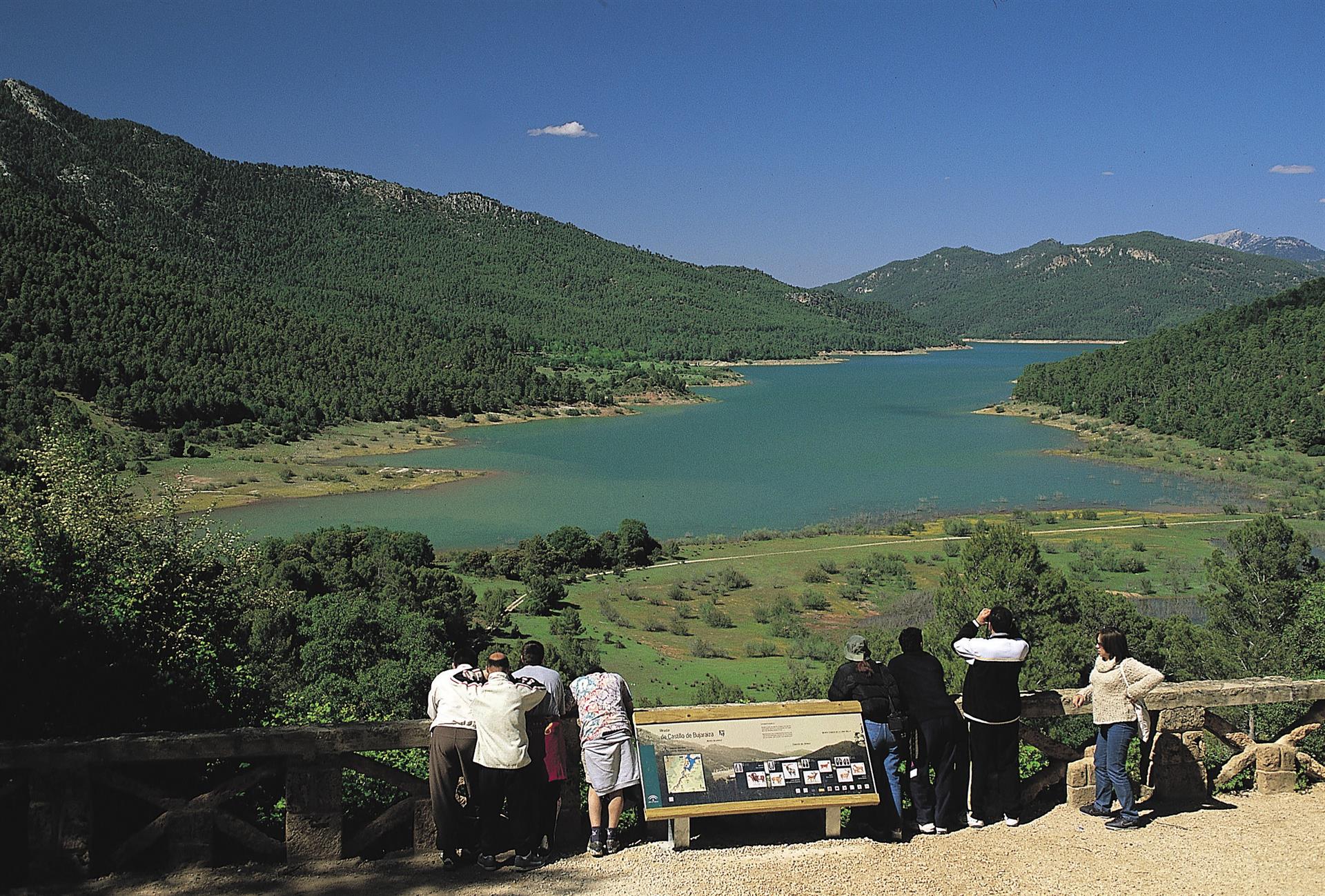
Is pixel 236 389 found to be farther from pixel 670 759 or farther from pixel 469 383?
pixel 670 759

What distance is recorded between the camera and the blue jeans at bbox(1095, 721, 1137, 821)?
238 inches

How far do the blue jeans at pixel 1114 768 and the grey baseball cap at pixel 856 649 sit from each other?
4.85ft

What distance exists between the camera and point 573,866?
563 centimetres

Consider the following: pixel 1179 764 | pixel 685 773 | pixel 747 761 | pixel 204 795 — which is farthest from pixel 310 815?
pixel 1179 764

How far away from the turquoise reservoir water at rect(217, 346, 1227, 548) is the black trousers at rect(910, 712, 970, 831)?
1629 inches

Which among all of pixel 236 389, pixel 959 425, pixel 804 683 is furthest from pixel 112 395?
pixel 959 425

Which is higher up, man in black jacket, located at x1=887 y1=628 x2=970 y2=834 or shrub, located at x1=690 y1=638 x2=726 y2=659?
man in black jacket, located at x1=887 y1=628 x2=970 y2=834

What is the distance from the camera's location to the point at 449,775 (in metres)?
5.57

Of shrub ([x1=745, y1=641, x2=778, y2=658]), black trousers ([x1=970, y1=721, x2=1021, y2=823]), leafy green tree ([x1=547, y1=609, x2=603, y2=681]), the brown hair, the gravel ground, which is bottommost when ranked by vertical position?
shrub ([x1=745, y1=641, x2=778, y2=658])

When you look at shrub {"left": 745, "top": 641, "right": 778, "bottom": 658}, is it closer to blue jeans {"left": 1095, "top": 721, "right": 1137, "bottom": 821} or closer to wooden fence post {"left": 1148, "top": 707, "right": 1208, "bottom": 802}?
wooden fence post {"left": 1148, "top": 707, "right": 1208, "bottom": 802}

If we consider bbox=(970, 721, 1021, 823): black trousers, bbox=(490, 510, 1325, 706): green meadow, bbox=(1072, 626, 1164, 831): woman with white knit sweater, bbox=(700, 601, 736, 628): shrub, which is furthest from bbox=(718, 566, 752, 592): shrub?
bbox=(1072, 626, 1164, 831): woman with white knit sweater

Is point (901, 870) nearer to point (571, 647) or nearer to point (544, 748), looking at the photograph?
point (544, 748)

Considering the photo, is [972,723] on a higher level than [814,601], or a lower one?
higher

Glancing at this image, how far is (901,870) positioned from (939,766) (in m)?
0.76
